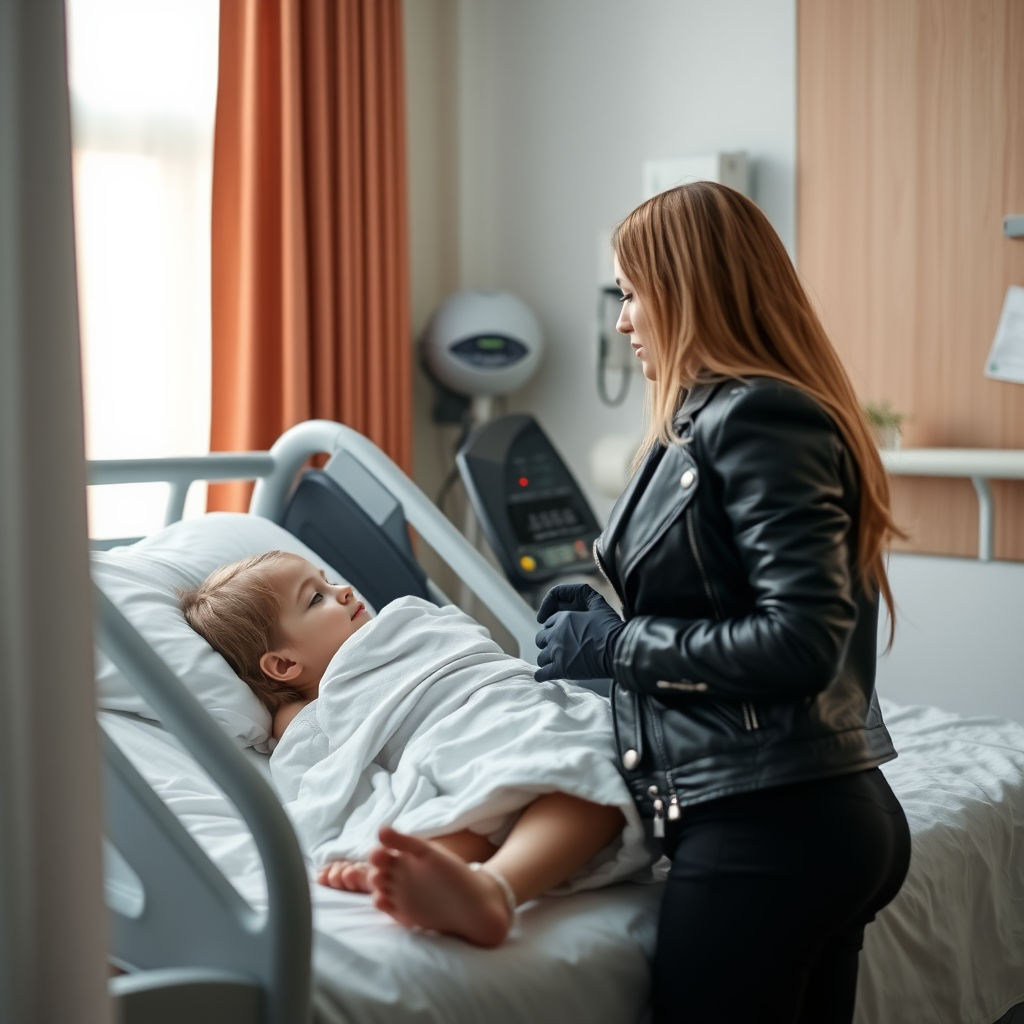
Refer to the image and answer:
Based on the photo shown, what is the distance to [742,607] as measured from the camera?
1.27m

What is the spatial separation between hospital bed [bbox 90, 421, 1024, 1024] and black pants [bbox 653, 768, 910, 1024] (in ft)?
0.26

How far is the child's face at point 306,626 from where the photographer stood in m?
1.88

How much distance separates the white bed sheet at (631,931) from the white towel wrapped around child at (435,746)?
0.09 meters

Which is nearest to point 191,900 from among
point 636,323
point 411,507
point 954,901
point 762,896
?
point 762,896

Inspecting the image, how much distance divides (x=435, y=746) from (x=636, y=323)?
55 cm

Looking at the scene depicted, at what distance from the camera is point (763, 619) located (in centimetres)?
119

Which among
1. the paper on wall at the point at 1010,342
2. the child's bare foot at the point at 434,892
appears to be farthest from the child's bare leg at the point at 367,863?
the paper on wall at the point at 1010,342

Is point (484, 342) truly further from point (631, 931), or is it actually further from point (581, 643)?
point (631, 931)

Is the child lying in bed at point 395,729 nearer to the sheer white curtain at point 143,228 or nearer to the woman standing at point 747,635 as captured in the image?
the woman standing at point 747,635

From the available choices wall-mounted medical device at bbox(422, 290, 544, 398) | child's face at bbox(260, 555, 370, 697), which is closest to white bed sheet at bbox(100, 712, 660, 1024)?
child's face at bbox(260, 555, 370, 697)

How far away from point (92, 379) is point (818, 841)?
2487mm

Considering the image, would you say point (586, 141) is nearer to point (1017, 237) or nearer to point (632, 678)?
point (1017, 237)

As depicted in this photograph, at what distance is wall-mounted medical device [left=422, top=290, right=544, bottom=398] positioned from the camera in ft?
12.6

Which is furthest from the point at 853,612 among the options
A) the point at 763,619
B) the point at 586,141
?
the point at 586,141
